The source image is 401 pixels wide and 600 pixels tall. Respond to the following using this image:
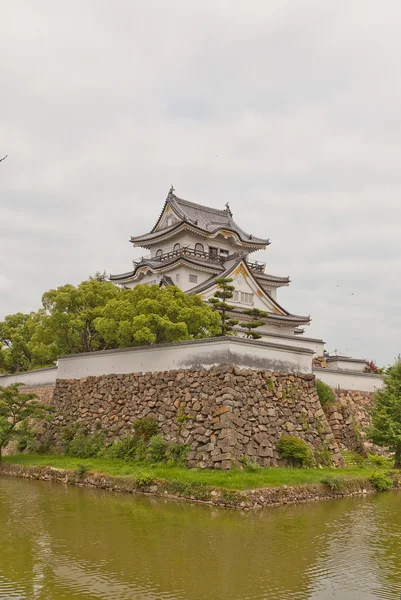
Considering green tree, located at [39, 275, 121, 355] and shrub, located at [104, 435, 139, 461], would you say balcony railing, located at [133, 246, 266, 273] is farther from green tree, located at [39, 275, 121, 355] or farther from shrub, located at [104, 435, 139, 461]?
shrub, located at [104, 435, 139, 461]

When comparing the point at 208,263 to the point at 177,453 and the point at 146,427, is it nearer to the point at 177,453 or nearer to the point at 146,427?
the point at 146,427

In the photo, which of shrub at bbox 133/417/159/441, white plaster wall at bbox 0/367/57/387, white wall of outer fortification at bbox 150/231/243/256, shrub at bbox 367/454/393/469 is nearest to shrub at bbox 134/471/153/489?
shrub at bbox 133/417/159/441

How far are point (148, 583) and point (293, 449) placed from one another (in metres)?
9.81

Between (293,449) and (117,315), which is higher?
(117,315)

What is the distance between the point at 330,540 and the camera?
11820 millimetres

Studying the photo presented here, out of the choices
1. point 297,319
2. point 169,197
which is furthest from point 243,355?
point 169,197

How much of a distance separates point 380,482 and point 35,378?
15683 mm

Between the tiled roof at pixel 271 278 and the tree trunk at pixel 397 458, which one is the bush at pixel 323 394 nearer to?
the tree trunk at pixel 397 458

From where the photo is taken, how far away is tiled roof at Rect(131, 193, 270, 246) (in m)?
37.8

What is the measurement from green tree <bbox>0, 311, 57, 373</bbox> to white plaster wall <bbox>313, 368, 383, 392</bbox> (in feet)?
43.3

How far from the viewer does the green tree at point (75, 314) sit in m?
25.3

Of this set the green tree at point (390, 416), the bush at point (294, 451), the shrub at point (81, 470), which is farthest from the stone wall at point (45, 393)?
the green tree at point (390, 416)

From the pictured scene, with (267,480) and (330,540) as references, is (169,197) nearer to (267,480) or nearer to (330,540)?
(267,480)

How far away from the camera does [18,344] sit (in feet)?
102
